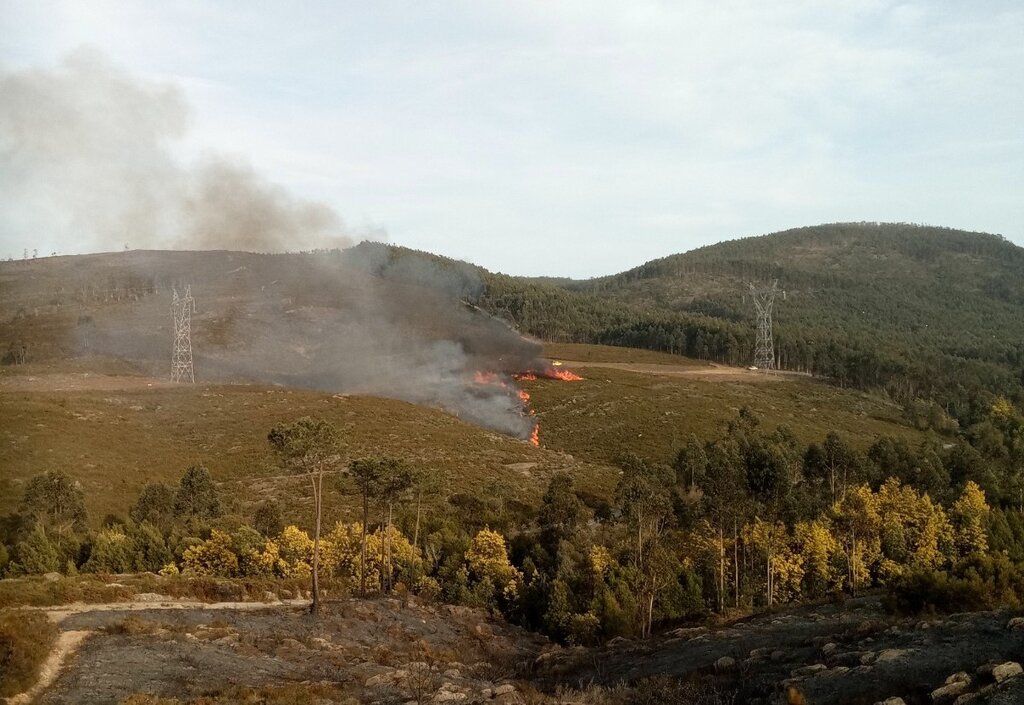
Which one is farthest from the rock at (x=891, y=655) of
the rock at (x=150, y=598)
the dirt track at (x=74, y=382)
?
the dirt track at (x=74, y=382)

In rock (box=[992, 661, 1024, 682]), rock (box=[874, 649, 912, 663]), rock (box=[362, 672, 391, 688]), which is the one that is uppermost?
rock (box=[992, 661, 1024, 682])

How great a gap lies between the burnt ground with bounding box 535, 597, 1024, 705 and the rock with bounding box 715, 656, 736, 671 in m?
0.04

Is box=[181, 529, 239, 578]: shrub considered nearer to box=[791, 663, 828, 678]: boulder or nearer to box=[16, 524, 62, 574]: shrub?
box=[16, 524, 62, 574]: shrub

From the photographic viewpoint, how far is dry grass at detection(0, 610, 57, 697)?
23.7m

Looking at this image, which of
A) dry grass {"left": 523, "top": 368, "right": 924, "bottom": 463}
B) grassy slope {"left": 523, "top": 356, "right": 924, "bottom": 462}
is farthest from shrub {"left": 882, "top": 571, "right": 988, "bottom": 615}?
grassy slope {"left": 523, "top": 356, "right": 924, "bottom": 462}

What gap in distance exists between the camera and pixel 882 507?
6700cm

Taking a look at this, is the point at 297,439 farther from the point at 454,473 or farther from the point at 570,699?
the point at 454,473

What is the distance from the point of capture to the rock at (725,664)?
97.4ft

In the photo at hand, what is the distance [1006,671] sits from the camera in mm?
20328

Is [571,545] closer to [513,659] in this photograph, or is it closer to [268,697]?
[513,659]

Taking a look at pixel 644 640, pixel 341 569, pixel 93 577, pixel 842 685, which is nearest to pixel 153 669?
pixel 93 577

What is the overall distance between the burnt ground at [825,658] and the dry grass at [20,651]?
A: 1943 centimetres

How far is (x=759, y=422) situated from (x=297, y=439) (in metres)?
96.4

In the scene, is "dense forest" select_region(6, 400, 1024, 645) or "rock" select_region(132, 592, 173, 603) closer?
"rock" select_region(132, 592, 173, 603)
